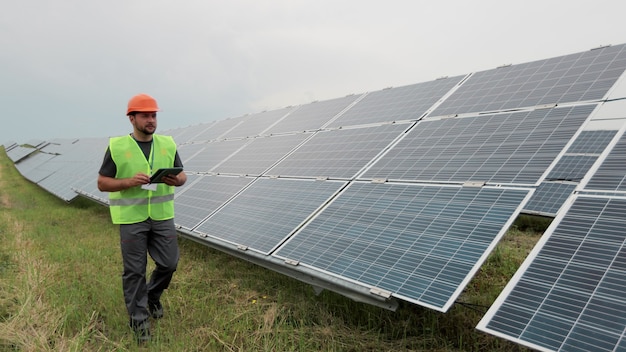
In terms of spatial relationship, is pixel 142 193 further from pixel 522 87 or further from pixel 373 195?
pixel 522 87

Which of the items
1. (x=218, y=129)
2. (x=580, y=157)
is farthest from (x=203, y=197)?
(x=580, y=157)

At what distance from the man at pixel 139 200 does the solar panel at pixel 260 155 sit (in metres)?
3.12

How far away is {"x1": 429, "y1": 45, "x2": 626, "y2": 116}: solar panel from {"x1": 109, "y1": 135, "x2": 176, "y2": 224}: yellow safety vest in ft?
15.4

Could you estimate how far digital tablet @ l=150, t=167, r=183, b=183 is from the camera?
13.8 feet

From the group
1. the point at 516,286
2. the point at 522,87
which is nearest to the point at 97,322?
→ the point at 516,286

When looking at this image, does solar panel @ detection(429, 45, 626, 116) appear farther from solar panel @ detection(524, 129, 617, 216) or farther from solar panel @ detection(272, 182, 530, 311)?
solar panel @ detection(272, 182, 530, 311)

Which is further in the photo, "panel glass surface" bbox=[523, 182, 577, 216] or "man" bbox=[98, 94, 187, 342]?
"panel glass surface" bbox=[523, 182, 577, 216]

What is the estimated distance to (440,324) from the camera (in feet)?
14.6

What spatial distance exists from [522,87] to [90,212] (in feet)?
44.3

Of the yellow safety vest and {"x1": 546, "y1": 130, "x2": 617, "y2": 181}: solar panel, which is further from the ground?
the yellow safety vest

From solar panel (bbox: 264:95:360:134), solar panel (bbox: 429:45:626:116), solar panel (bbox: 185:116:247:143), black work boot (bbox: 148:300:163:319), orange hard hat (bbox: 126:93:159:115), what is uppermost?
orange hard hat (bbox: 126:93:159:115)

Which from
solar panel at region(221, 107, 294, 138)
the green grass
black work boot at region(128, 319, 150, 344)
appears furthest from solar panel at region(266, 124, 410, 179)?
solar panel at region(221, 107, 294, 138)

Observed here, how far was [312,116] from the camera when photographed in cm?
1016

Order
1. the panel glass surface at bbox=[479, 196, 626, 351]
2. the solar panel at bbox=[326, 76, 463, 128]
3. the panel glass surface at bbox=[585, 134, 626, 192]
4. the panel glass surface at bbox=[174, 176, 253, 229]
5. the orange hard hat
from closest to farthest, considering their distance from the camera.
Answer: the panel glass surface at bbox=[479, 196, 626, 351], the panel glass surface at bbox=[585, 134, 626, 192], the orange hard hat, the panel glass surface at bbox=[174, 176, 253, 229], the solar panel at bbox=[326, 76, 463, 128]
